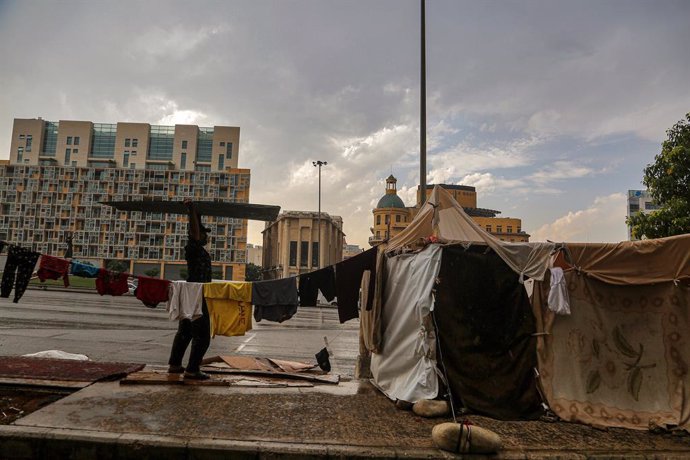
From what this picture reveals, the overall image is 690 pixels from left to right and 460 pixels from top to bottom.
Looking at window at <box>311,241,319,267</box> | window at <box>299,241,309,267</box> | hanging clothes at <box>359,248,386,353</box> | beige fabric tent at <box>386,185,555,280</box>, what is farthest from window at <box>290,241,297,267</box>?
beige fabric tent at <box>386,185,555,280</box>

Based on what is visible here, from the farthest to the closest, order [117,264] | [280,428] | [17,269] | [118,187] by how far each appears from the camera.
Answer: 1. [118,187]
2. [117,264]
3. [17,269]
4. [280,428]

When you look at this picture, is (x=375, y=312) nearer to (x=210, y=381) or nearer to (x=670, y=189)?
(x=210, y=381)

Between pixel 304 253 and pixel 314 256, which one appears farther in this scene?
pixel 314 256

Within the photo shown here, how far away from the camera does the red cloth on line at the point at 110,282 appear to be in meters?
7.46

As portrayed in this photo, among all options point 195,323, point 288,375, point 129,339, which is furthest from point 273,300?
point 129,339

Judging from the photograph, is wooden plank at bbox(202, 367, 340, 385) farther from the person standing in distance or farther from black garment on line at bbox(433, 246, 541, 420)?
black garment on line at bbox(433, 246, 541, 420)

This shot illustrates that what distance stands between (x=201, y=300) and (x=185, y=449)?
3.03m

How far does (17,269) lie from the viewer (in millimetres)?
6805

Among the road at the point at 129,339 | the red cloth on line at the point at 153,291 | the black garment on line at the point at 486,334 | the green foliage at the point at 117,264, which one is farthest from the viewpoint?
the green foliage at the point at 117,264

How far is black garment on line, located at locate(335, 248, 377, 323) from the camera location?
7.68 meters

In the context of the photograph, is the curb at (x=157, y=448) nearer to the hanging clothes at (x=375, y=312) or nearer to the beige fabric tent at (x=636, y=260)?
the hanging clothes at (x=375, y=312)

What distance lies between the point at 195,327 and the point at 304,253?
92.2 meters

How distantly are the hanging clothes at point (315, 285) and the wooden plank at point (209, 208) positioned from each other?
53.3 inches

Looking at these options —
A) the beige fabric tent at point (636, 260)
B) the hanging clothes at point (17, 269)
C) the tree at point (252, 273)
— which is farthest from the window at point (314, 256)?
the beige fabric tent at point (636, 260)
